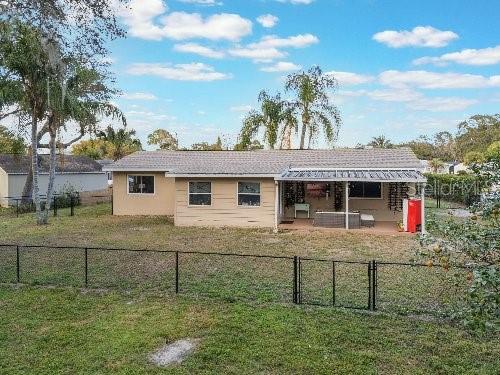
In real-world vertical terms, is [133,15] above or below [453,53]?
below

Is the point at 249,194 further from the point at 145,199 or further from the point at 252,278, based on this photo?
the point at 252,278

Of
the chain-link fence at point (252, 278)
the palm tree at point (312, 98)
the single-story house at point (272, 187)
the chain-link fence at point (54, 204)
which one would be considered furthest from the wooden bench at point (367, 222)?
the palm tree at point (312, 98)

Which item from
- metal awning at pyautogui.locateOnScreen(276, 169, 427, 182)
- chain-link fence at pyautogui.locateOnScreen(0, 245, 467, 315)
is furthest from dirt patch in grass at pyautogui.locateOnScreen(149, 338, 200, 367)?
metal awning at pyautogui.locateOnScreen(276, 169, 427, 182)

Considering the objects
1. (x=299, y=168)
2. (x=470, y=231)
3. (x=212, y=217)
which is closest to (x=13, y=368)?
(x=470, y=231)

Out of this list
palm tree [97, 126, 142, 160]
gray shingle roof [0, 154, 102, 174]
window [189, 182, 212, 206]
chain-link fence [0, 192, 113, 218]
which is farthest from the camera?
palm tree [97, 126, 142, 160]

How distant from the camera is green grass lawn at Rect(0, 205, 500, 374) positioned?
5.47 meters

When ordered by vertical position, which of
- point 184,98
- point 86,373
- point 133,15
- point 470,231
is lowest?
point 86,373

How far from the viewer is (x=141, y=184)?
22.1 metres

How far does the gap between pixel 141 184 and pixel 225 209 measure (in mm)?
6103

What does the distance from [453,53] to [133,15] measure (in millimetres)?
23504

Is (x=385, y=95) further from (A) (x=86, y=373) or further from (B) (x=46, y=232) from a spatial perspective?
(A) (x=86, y=373)

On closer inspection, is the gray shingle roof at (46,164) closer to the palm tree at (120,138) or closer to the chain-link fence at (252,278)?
the palm tree at (120,138)

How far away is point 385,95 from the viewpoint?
33.8m

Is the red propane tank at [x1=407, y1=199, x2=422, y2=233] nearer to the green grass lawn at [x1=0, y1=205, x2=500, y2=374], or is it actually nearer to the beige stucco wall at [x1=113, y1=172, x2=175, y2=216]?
the green grass lawn at [x1=0, y1=205, x2=500, y2=374]
